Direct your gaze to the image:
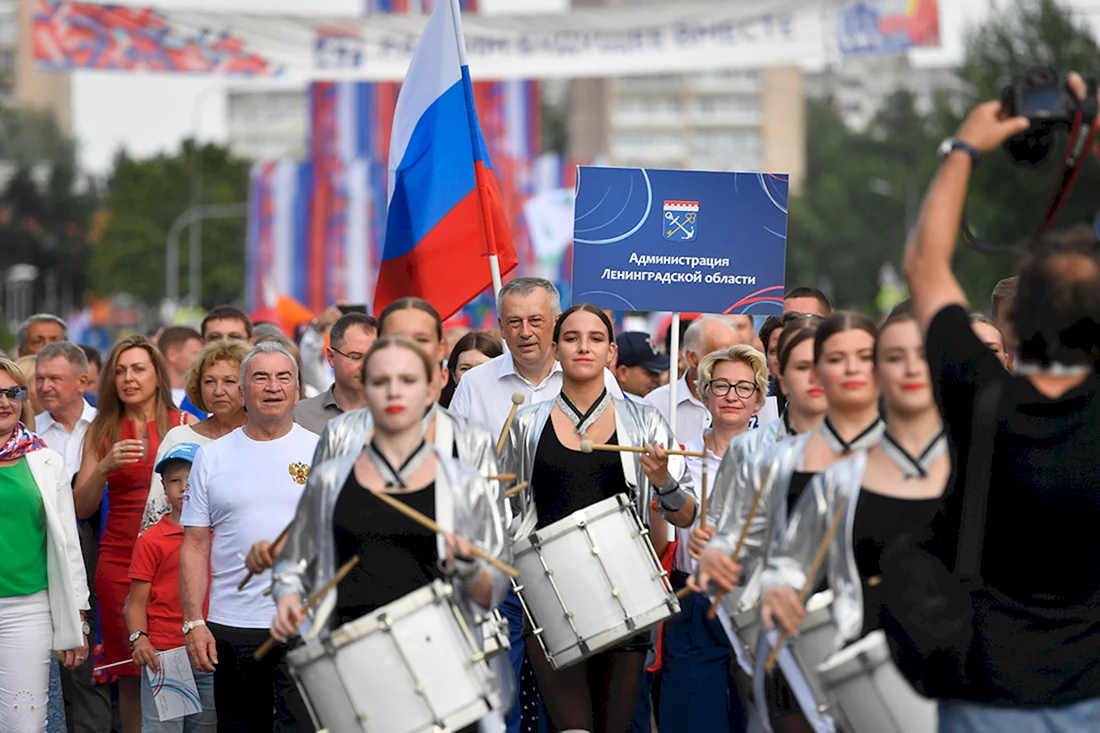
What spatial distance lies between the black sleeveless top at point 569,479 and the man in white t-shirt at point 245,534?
978 millimetres

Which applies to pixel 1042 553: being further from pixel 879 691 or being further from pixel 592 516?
pixel 592 516

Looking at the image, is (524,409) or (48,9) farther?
(48,9)

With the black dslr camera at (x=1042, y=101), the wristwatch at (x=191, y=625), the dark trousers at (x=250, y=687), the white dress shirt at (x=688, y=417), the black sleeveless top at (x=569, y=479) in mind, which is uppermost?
the black dslr camera at (x=1042, y=101)

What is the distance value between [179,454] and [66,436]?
7.11 ft

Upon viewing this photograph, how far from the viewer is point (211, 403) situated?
8.24 m

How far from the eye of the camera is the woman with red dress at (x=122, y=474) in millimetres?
8641

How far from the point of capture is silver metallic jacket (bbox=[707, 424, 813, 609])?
5297 millimetres

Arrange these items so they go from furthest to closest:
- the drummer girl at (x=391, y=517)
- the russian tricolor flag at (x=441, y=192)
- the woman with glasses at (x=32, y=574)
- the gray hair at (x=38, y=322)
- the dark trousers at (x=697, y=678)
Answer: the gray hair at (x=38, y=322) → the russian tricolor flag at (x=441, y=192) → the woman with glasses at (x=32, y=574) → the dark trousers at (x=697, y=678) → the drummer girl at (x=391, y=517)

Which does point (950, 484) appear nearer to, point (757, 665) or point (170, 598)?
point (757, 665)

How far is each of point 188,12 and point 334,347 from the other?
28.4 meters

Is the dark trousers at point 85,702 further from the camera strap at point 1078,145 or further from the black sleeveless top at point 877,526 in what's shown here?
the camera strap at point 1078,145

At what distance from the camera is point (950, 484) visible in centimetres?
450

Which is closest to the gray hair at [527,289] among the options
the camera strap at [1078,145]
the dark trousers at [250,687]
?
the dark trousers at [250,687]

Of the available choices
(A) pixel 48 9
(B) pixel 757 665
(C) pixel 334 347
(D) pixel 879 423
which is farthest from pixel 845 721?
(A) pixel 48 9
